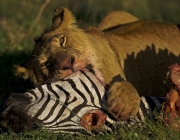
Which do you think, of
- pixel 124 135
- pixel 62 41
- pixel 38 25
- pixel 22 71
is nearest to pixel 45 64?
pixel 62 41

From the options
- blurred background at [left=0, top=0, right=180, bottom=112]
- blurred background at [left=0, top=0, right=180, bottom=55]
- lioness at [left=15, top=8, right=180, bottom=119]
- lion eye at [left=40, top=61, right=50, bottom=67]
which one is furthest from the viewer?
blurred background at [left=0, top=0, right=180, bottom=55]

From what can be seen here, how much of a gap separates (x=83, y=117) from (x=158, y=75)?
1.52 m

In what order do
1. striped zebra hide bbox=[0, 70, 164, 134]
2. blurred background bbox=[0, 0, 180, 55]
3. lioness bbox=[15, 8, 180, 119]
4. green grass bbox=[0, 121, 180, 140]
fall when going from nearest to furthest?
green grass bbox=[0, 121, 180, 140] → striped zebra hide bbox=[0, 70, 164, 134] → lioness bbox=[15, 8, 180, 119] → blurred background bbox=[0, 0, 180, 55]

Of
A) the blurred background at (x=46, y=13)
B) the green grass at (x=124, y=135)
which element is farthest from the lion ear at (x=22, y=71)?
the blurred background at (x=46, y=13)

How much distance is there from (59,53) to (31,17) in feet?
17.1

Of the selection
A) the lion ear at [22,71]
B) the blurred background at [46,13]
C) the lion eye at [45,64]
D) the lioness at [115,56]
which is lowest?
the blurred background at [46,13]

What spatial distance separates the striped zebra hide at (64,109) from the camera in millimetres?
4230

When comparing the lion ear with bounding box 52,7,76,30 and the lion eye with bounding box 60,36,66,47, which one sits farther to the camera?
the lion ear with bounding box 52,7,76,30

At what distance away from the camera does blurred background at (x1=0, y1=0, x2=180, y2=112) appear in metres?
7.29

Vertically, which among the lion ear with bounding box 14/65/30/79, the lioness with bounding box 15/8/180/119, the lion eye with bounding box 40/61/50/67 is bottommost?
the lion ear with bounding box 14/65/30/79

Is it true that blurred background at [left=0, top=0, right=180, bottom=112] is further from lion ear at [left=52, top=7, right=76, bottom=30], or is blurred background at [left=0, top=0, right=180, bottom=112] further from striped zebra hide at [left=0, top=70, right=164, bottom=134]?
striped zebra hide at [left=0, top=70, right=164, bottom=134]

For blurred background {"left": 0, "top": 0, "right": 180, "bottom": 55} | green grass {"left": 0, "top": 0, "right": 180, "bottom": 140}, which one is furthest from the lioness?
blurred background {"left": 0, "top": 0, "right": 180, "bottom": 55}

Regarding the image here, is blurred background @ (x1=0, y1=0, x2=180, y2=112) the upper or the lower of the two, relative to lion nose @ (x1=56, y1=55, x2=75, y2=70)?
lower

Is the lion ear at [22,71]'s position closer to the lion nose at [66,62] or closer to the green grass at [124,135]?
the lion nose at [66,62]
